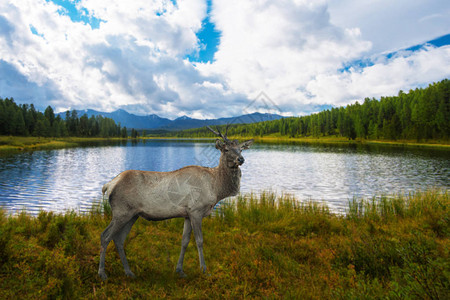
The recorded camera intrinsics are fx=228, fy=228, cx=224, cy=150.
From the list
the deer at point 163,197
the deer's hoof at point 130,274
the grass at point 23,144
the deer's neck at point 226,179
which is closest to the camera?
the deer at point 163,197

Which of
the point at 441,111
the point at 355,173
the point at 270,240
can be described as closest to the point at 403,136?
the point at 441,111

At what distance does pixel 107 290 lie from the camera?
4211mm

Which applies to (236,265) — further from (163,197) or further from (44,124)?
(44,124)

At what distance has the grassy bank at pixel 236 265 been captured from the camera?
3.76 meters

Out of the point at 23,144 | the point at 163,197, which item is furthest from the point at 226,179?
the point at 23,144

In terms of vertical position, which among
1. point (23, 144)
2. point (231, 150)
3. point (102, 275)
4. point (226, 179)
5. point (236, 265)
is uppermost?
point (231, 150)

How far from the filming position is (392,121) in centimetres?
9619

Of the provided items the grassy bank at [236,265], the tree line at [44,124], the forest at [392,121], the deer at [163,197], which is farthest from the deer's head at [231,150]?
the tree line at [44,124]

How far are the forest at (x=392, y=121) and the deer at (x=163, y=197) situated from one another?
131 feet

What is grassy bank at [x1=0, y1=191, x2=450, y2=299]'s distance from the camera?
3.76m

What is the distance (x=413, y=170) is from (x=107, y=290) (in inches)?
1607

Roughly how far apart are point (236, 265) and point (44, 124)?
448 ft

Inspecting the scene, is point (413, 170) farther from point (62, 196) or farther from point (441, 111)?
point (441, 111)

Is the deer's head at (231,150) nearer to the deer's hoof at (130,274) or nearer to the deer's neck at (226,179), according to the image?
the deer's neck at (226,179)
